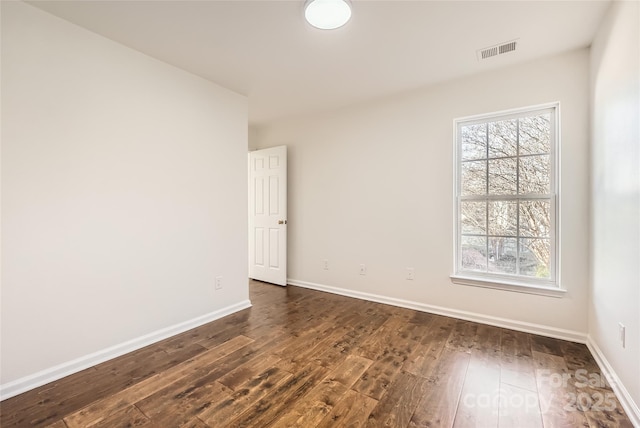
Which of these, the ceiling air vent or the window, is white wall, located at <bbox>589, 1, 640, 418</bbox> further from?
the ceiling air vent

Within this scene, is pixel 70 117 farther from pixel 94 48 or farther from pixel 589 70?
pixel 589 70

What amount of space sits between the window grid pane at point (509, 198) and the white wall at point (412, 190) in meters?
0.15

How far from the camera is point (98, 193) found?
2141mm

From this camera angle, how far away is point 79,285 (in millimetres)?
2049

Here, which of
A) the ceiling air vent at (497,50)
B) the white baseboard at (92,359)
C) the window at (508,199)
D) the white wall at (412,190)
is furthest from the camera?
the window at (508,199)

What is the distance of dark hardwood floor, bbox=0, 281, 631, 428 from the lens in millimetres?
1542

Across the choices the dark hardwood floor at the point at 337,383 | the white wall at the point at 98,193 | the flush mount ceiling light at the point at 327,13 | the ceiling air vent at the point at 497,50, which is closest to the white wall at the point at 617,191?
the dark hardwood floor at the point at 337,383

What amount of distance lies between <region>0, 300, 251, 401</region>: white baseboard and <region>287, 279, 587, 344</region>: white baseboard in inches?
65.1

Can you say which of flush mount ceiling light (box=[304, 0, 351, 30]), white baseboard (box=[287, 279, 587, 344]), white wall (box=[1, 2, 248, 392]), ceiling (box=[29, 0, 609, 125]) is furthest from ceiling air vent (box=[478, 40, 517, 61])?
white wall (box=[1, 2, 248, 392])

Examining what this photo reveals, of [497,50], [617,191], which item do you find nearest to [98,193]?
[497,50]

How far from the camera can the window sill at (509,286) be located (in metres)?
2.49

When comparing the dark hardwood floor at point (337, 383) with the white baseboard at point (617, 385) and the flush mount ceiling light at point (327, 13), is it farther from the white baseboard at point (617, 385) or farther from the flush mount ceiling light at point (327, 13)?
the flush mount ceiling light at point (327, 13)

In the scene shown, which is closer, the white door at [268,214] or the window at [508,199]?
the window at [508,199]

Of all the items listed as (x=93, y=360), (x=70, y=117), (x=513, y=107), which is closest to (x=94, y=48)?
(x=70, y=117)
